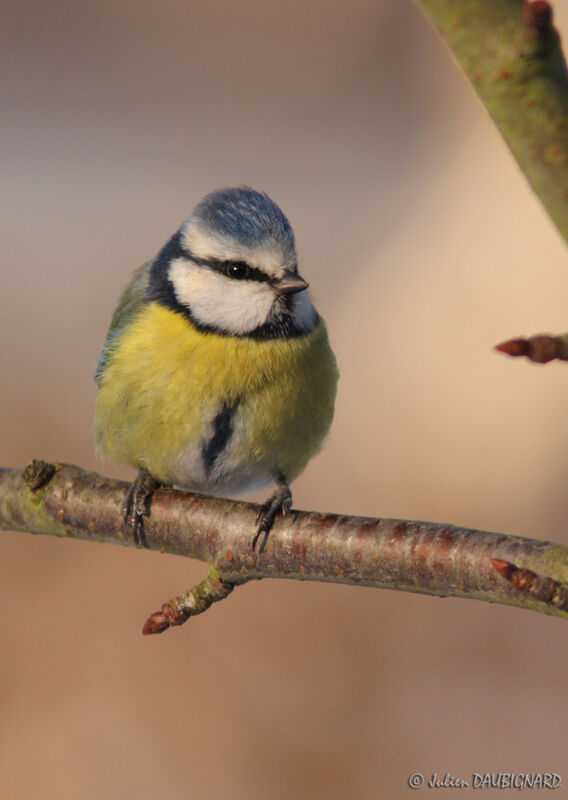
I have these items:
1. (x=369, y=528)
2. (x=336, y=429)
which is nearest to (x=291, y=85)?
(x=336, y=429)

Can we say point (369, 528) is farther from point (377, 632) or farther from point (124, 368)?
point (377, 632)

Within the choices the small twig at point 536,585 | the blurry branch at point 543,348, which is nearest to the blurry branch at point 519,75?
the blurry branch at point 543,348

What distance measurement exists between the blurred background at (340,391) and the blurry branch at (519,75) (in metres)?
1.49

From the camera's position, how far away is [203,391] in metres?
1.54

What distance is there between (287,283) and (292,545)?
49 cm

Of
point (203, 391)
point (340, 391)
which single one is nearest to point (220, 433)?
point (203, 391)

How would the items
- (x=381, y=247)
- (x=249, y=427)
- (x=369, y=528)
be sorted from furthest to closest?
(x=381, y=247) < (x=249, y=427) < (x=369, y=528)

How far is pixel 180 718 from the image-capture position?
2.45m

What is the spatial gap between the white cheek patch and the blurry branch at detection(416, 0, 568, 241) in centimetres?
99

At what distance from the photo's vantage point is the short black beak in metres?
1.52

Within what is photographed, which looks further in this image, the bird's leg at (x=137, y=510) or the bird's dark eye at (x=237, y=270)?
the bird's dark eye at (x=237, y=270)

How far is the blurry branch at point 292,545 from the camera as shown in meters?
0.92

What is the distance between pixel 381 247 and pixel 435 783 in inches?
87.0

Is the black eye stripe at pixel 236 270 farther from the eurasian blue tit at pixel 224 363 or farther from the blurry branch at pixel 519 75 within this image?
the blurry branch at pixel 519 75
